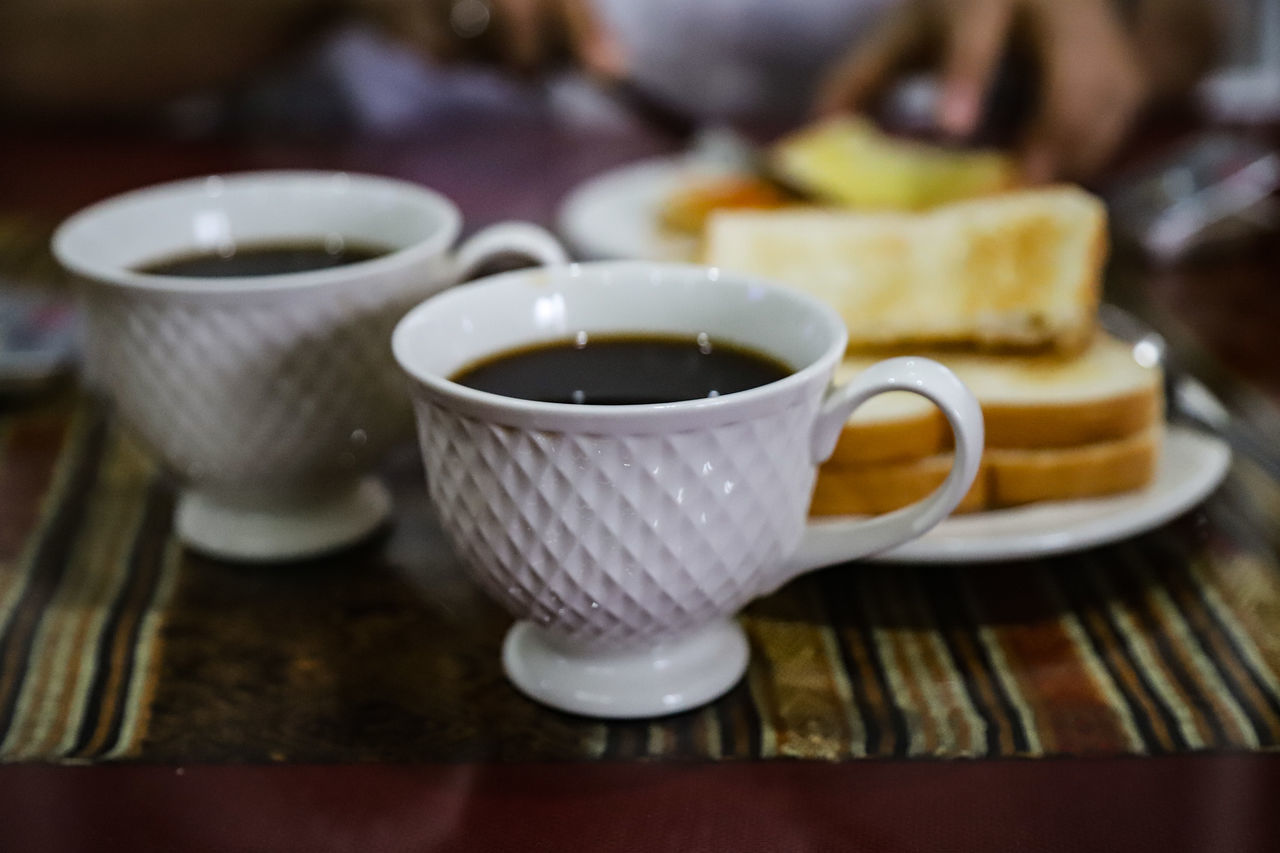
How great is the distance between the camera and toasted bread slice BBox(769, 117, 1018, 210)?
1312mm

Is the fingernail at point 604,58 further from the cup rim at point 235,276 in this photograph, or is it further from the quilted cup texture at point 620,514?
the quilted cup texture at point 620,514

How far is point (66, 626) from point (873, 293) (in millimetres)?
657

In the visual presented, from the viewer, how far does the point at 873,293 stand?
98 centimetres

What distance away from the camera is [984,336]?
2.99 ft

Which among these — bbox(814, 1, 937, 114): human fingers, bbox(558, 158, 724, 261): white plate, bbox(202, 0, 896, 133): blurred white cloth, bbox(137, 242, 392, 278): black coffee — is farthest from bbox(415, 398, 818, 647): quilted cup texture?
bbox(202, 0, 896, 133): blurred white cloth

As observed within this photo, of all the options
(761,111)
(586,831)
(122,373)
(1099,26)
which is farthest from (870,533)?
(761,111)

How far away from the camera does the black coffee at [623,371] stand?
2.01ft

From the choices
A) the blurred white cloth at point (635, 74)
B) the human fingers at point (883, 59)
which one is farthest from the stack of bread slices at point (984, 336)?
the blurred white cloth at point (635, 74)

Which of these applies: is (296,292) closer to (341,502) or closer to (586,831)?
(341,502)

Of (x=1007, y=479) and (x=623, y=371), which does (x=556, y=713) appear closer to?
(x=623, y=371)

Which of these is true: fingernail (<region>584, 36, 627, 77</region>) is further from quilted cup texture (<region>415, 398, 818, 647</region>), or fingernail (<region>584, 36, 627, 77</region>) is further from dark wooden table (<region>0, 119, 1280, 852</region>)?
dark wooden table (<region>0, 119, 1280, 852</region>)

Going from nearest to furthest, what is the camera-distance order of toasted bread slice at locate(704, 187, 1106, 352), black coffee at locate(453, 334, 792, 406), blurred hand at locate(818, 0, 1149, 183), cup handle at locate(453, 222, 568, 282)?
black coffee at locate(453, 334, 792, 406), cup handle at locate(453, 222, 568, 282), toasted bread slice at locate(704, 187, 1106, 352), blurred hand at locate(818, 0, 1149, 183)

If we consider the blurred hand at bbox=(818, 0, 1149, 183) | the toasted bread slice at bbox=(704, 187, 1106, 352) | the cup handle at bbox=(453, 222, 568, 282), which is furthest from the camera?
the blurred hand at bbox=(818, 0, 1149, 183)

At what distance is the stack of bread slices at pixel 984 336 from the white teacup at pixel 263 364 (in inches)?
10.8
